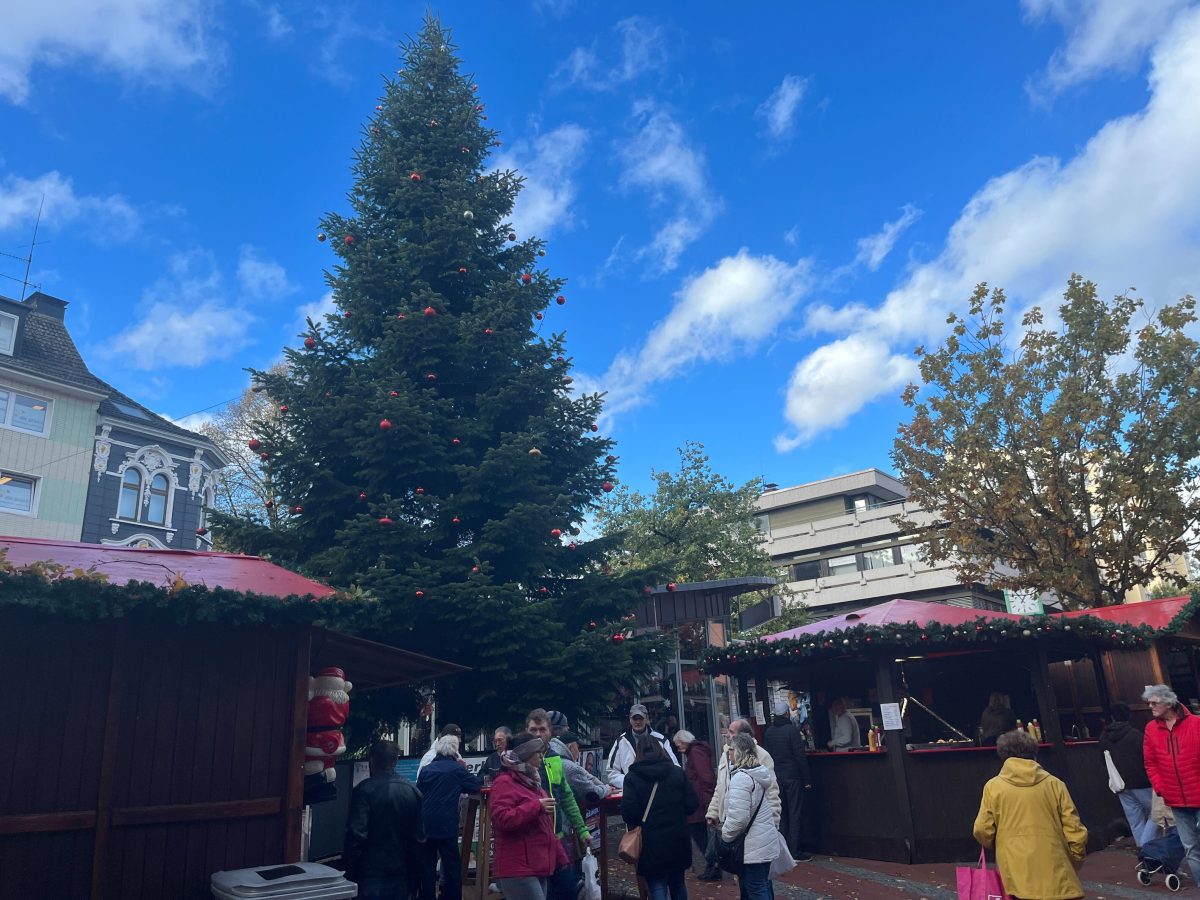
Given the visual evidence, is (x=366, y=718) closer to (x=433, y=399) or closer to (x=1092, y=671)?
(x=433, y=399)

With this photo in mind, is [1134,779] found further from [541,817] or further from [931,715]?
[541,817]

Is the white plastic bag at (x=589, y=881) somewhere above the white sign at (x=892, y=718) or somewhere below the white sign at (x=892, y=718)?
below

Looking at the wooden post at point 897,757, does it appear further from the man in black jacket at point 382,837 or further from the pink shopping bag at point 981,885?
the man in black jacket at point 382,837

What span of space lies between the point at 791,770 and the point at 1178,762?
188 inches

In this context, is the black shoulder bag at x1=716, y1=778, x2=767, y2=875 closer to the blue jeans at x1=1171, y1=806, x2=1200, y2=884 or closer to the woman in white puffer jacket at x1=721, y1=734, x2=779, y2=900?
the woman in white puffer jacket at x1=721, y1=734, x2=779, y2=900

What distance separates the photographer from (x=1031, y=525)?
18781mm


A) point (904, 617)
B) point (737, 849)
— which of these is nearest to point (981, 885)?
point (737, 849)

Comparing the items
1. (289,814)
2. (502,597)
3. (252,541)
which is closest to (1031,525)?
(502,597)

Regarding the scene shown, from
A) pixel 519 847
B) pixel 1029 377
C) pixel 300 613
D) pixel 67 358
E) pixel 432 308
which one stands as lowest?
pixel 519 847

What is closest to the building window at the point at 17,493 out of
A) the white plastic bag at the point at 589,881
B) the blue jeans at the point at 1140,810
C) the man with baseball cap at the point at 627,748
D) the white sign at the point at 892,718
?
the man with baseball cap at the point at 627,748

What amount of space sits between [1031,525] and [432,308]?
14.2 meters

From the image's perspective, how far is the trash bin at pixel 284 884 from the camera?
5633 mm

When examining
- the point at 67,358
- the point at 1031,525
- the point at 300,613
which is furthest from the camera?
the point at 67,358

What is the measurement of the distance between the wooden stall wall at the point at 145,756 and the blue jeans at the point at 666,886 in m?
2.80
